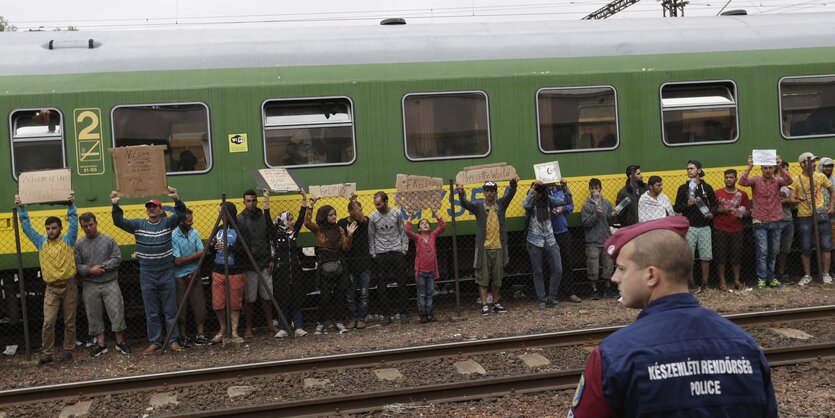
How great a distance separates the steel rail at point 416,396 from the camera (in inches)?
284

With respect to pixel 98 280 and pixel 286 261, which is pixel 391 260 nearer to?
pixel 286 261

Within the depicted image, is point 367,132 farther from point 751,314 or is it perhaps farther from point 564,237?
point 751,314

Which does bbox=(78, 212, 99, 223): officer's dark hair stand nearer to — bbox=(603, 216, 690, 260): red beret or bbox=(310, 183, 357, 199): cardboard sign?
bbox=(310, 183, 357, 199): cardboard sign

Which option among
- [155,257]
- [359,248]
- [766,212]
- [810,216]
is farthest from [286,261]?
[810,216]

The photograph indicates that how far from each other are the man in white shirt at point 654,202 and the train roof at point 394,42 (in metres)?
2.04

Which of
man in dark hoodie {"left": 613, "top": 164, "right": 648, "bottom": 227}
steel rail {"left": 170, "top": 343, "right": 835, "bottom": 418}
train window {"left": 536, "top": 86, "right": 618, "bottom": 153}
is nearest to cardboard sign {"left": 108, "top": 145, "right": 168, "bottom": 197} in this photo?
steel rail {"left": 170, "top": 343, "right": 835, "bottom": 418}

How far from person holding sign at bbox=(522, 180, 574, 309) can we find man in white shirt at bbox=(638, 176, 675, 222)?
3.80ft

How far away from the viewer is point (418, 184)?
36.3 feet

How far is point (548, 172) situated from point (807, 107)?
14.2ft

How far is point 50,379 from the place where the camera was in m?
9.10

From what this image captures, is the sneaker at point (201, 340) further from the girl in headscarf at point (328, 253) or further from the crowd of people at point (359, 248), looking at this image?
the girl in headscarf at point (328, 253)

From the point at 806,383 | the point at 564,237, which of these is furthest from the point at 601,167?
the point at 806,383

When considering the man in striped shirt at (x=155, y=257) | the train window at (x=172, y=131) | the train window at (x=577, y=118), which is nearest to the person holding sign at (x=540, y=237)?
the train window at (x=577, y=118)

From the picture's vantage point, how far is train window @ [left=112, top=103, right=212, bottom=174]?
437 inches
